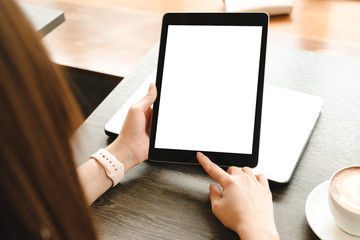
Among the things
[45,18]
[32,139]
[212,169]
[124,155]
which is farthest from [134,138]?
[45,18]

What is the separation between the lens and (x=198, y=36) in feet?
2.10

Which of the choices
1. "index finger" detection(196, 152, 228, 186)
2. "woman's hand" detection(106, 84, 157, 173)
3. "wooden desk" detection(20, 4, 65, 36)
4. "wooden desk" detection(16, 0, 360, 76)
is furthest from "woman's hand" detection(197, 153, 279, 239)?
"wooden desk" detection(20, 4, 65, 36)

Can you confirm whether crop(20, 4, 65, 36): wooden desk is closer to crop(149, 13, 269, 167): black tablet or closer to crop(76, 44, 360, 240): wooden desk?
crop(76, 44, 360, 240): wooden desk

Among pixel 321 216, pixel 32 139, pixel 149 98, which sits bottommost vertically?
pixel 321 216

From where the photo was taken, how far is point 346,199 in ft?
1.60

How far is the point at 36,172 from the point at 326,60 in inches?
28.9

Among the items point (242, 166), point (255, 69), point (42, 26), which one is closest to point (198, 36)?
point (255, 69)

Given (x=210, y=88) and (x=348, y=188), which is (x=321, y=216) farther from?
(x=210, y=88)

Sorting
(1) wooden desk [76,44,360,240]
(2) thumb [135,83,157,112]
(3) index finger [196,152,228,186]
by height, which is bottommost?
(1) wooden desk [76,44,360,240]

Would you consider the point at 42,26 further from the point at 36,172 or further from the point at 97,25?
the point at 36,172

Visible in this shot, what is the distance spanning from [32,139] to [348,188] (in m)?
0.39

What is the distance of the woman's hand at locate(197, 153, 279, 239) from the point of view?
0.51 m

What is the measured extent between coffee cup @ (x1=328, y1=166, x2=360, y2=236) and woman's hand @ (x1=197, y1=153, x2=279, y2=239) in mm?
83

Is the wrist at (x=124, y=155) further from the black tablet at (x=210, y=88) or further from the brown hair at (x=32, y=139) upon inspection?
the brown hair at (x=32, y=139)
